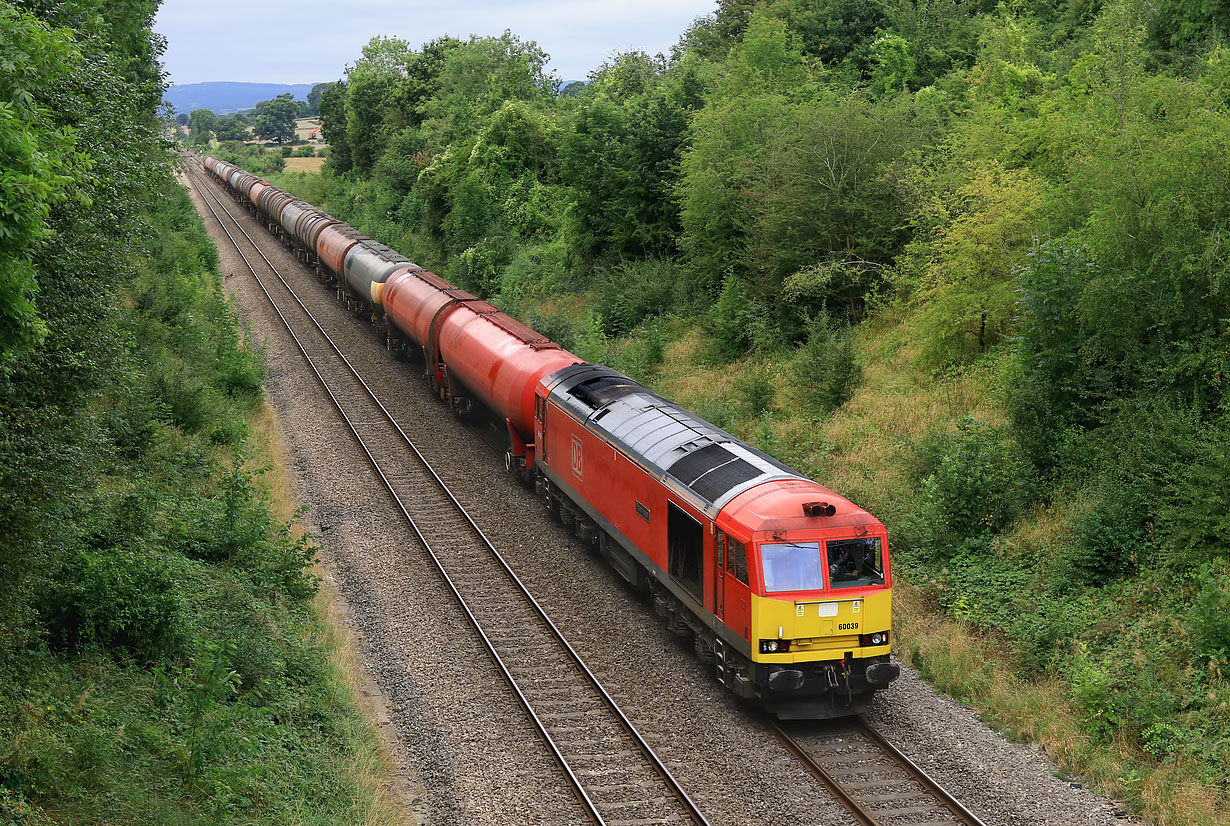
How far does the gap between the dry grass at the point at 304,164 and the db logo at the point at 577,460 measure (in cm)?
9979

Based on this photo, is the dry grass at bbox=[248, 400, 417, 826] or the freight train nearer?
the dry grass at bbox=[248, 400, 417, 826]

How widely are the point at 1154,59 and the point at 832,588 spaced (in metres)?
24.6

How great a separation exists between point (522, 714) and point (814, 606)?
4437mm

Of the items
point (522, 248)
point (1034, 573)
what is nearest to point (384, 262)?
point (522, 248)

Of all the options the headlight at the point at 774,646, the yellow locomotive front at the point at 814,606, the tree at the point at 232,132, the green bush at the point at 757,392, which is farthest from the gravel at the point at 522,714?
the tree at the point at 232,132

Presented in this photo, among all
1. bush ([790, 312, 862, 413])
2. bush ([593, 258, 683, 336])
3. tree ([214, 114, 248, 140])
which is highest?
tree ([214, 114, 248, 140])

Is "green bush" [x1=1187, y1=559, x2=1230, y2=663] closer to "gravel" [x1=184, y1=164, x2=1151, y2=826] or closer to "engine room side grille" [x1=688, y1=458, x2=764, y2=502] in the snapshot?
"gravel" [x1=184, y1=164, x2=1151, y2=826]

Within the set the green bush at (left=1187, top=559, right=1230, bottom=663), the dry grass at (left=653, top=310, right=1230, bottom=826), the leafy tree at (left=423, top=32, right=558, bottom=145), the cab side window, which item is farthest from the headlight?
the leafy tree at (left=423, top=32, right=558, bottom=145)

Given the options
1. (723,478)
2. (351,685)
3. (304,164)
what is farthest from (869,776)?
(304,164)

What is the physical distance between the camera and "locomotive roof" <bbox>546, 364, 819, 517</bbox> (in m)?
14.6

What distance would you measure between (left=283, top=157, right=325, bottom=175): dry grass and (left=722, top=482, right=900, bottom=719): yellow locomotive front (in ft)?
350

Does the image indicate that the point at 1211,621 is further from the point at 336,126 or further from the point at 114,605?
the point at 336,126

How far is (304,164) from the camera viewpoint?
124188 mm

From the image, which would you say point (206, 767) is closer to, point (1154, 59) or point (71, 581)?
point (71, 581)
